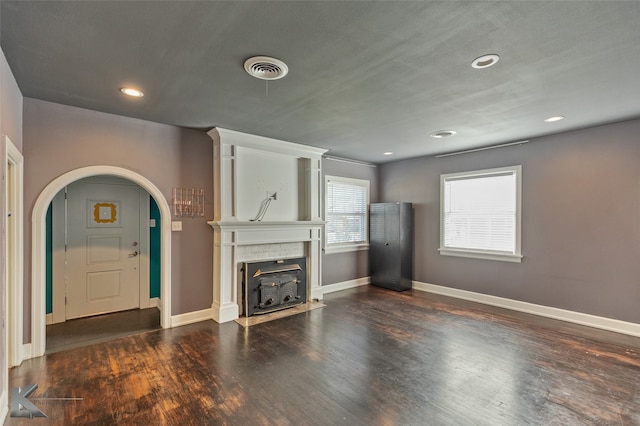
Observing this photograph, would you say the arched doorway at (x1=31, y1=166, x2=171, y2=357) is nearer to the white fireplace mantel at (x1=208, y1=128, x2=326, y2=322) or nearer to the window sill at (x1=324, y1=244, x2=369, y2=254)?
the white fireplace mantel at (x1=208, y1=128, x2=326, y2=322)

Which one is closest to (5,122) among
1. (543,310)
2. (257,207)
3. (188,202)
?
(188,202)

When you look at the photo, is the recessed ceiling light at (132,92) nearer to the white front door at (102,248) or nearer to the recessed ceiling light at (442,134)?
the white front door at (102,248)

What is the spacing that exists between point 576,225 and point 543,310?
128cm

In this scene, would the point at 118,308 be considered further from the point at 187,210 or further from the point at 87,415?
the point at 87,415

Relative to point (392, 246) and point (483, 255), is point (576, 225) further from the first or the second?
point (392, 246)

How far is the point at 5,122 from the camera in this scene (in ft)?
7.88

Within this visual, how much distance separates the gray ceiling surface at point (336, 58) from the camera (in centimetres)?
178

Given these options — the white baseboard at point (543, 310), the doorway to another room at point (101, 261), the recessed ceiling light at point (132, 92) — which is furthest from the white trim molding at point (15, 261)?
the white baseboard at point (543, 310)

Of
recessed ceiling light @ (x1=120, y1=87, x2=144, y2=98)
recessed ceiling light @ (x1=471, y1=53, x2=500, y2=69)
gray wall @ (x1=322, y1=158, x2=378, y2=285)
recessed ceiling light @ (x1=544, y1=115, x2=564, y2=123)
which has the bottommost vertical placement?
gray wall @ (x1=322, y1=158, x2=378, y2=285)

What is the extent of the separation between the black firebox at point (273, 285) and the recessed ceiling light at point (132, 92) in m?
2.46

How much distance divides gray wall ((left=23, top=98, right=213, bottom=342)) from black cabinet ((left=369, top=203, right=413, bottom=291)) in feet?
10.9

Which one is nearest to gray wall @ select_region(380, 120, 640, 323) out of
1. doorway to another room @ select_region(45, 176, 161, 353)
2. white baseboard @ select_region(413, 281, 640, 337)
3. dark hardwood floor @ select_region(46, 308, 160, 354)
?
white baseboard @ select_region(413, 281, 640, 337)

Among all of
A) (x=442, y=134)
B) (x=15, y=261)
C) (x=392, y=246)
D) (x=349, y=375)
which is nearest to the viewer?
(x=349, y=375)

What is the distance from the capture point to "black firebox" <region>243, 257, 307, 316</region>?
4.44 m
